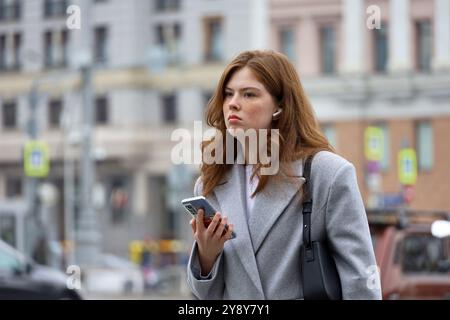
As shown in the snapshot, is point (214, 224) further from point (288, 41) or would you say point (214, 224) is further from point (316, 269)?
point (288, 41)

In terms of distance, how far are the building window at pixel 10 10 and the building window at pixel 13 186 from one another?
6.20 meters

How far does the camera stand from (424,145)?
37.6 metres

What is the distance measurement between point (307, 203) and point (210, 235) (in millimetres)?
258

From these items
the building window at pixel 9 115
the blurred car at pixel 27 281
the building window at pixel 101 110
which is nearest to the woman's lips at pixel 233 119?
the blurred car at pixel 27 281

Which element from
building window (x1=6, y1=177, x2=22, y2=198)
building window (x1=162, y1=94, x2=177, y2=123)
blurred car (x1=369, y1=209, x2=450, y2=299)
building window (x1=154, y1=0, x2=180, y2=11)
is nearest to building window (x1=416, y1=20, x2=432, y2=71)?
building window (x1=162, y1=94, x2=177, y2=123)

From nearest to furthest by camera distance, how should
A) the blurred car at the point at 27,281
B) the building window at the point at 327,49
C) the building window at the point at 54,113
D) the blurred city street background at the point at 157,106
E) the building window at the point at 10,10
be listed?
1. the blurred car at the point at 27,281
2. the blurred city street background at the point at 157,106
3. the building window at the point at 327,49
4. the building window at the point at 10,10
5. the building window at the point at 54,113

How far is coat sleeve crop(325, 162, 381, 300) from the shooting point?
9.97 feet

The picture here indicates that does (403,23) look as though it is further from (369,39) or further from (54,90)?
(54,90)

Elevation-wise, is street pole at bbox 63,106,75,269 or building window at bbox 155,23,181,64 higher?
building window at bbox 155,23,181,64

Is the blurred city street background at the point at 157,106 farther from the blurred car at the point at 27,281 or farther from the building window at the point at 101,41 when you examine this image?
the blurred car at the point at 27,281

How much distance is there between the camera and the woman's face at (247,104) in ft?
10.5

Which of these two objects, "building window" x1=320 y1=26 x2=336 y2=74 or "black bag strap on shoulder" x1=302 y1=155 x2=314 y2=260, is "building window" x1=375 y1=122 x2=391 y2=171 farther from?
"black bag strap on shoulder" x1=302 y1=155 x2=314 y2=260

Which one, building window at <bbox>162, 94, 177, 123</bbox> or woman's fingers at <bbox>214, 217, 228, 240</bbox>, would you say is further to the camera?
building window at <bbox>162, 94, 177, 123</bbox>

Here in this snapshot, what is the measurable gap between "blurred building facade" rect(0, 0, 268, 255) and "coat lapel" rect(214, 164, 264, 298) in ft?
135
